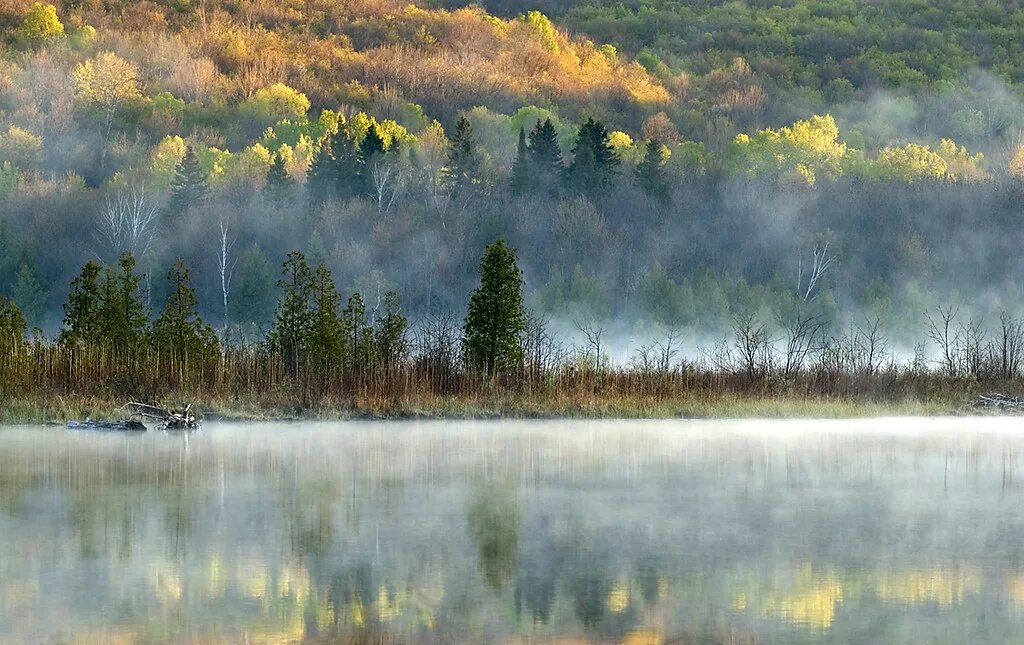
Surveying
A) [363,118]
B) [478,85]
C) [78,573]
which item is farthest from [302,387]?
[478,85]

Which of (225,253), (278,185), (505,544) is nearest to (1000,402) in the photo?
(505,544)

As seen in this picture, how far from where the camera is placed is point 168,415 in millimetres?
24359

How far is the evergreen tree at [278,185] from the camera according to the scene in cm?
7669

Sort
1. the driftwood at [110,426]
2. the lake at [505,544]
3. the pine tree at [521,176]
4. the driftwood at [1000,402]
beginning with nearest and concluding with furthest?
the lake at [505,544] < the driftwood at [110,426] < the driftwood at [1000,402] < the pine tree at [521,176]

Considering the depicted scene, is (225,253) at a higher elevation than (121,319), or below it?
higher

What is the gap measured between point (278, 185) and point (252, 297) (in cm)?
1556

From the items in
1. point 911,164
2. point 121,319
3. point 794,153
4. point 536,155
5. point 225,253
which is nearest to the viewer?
point 121,319

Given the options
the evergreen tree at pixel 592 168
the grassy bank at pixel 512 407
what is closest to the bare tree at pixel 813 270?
the evergreen tree at pixel 592 168

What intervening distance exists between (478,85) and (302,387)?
9087 centimetres

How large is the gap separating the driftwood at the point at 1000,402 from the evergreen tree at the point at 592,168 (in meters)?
49.6

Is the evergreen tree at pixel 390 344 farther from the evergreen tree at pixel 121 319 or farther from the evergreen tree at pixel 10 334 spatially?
the evergreen tree at pixel 10 334

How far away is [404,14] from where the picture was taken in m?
131

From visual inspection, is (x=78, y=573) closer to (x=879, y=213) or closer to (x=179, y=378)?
(x=179, y=378)

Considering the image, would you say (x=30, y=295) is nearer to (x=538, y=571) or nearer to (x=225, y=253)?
(x=225, y=253)
